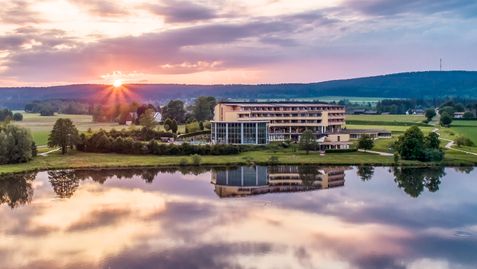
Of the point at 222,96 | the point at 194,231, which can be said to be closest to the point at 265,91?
the point at 222,96

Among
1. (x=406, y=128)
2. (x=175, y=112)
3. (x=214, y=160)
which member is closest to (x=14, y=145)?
(x=214, y=160)

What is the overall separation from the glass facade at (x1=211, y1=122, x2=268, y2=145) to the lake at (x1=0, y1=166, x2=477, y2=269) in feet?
40.5

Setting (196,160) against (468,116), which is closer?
(196,160)

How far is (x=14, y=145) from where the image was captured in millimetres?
40375

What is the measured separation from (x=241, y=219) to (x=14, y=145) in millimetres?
23669

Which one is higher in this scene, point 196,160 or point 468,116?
point 468,116

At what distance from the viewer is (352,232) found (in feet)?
72.1

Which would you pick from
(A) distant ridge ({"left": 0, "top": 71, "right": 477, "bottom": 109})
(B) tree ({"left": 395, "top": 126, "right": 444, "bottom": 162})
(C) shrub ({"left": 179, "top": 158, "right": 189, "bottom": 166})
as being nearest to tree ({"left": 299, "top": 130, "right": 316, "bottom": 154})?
(B) tree ({"left": 395, "top": 126, "right": 444, "bottom": 162})

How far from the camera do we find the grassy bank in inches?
1576

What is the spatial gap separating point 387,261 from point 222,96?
594 feet

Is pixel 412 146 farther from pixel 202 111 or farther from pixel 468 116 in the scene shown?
pixel 468 116

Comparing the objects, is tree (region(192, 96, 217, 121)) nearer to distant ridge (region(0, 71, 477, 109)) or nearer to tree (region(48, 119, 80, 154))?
tree (region(48, 119, 80, 154))

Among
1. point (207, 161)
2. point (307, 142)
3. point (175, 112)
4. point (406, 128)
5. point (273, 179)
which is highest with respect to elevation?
point (175, 112)

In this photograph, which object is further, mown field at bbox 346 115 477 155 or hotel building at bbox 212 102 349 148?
hotel building at bbox 212 102 349 148
